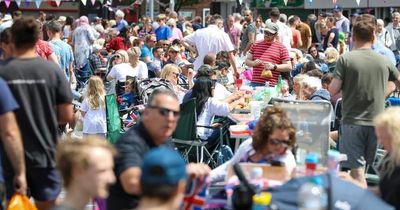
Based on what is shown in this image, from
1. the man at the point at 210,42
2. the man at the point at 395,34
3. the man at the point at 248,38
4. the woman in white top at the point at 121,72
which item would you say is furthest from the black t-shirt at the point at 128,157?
the man at the point at 395,34

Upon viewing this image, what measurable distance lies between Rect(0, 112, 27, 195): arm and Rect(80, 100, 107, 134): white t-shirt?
516 cm

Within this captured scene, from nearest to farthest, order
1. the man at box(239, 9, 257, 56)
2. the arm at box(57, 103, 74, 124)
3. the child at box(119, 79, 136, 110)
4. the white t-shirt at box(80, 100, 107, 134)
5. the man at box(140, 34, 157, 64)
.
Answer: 1. the arm at box(57, 103, 74, 124)
2. the white t-shirt at box(80, 100, 107, 134)
3. the child at box(119, 79, 136, 110)
4. the man at box(140, 34, 157, 64)
5. the man at box(239, 9, 257, 56)

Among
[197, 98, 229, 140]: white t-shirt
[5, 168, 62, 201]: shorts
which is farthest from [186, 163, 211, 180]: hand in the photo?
[197, 98, 229, 140]: white t-shirt

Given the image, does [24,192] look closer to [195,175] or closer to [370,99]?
[195,175]

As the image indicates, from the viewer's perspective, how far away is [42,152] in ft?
18.1

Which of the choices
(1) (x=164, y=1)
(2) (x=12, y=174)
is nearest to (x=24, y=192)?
(2) (x=12, y=174)

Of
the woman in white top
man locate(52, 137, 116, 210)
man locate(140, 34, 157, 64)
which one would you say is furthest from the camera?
man locate(140, 34, 157, 64)

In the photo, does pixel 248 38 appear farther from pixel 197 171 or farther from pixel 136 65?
pixel 197 171

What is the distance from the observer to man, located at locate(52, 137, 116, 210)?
3.87 metres

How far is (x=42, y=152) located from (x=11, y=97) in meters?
0.52

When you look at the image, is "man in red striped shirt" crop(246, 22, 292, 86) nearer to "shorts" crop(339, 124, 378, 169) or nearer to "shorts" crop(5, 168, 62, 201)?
"shorts" crop(339, 124, 378, 169)

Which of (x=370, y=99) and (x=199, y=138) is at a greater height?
(x=370, y=99)

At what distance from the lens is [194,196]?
14.8ft

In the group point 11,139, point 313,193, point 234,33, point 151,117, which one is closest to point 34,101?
point 11,139
